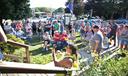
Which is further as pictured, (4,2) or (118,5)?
(118,5)

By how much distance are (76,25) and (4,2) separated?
29.3 ft

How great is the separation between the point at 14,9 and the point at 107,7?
4616cm

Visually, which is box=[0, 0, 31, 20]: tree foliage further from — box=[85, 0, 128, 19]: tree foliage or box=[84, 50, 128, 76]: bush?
box=[85, 0, 128, 19]: tree foliage

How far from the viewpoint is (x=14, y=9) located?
102 ft

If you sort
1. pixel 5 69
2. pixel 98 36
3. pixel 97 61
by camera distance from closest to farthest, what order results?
pixel 5 69 < pixel 97 61 < pixel 98 36

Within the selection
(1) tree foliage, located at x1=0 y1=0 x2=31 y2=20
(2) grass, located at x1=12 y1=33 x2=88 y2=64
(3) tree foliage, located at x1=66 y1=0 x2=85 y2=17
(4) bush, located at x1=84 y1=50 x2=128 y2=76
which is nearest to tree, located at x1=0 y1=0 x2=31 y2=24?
(1) tree foliage, located at x1=0 y1=0 x2=31 y2=20

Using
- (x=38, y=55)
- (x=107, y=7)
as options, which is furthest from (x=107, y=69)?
(x=107, y=7)

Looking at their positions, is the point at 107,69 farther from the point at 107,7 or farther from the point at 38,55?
the point at 107,7

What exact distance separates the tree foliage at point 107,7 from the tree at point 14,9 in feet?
142

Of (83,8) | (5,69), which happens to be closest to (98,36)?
(5,69)

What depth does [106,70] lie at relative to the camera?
5461 mm

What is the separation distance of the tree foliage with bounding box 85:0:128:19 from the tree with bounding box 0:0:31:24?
142 ft

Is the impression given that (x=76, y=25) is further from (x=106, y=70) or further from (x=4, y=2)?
(x=106, y=70)

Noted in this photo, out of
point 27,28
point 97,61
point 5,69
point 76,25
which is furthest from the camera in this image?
point 76,25
